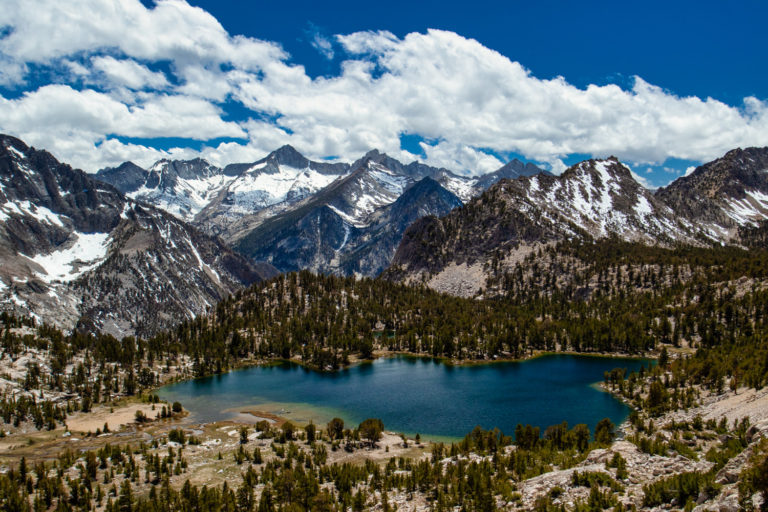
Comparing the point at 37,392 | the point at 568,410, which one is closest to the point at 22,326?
the point at 37,392

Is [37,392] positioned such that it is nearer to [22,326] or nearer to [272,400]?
[22,326]

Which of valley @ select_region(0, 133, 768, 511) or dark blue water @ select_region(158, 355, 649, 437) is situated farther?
dark blue water @ select_region(158, 355, 649, 437)

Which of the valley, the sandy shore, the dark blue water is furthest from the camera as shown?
the dark blue water

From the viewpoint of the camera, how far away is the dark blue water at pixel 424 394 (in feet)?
279

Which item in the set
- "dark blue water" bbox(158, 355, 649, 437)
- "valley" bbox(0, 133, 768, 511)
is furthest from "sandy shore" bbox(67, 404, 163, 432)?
"dark blue water" bbox(158, 355, 649, 437)

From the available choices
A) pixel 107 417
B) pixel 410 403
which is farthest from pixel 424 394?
pixel 107 417

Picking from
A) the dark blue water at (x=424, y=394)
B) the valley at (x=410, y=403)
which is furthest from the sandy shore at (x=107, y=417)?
the dark blue water at (x=424, y=394)

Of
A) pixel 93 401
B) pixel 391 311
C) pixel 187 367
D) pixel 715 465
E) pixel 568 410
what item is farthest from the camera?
pixel 391 311

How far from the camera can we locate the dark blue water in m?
85.1

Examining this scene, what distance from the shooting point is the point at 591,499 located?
1326 inches

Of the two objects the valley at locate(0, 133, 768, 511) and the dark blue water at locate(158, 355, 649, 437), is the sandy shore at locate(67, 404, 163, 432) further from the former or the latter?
the dark blue water at locate(158, 355, 649, 437)

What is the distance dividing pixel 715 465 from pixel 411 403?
2642 inches

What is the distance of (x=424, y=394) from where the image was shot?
4092 inches

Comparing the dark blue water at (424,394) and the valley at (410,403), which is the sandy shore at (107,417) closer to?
the valley at (410,403)
